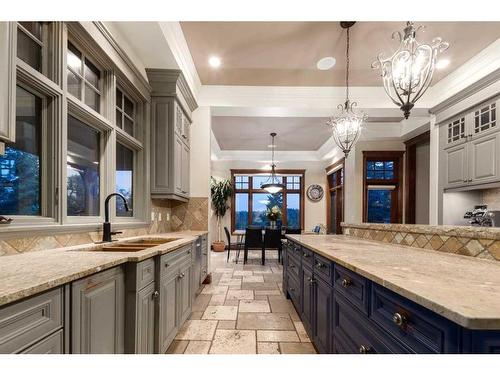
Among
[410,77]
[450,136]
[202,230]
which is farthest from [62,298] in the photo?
[450,136]

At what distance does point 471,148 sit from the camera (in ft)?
12.1

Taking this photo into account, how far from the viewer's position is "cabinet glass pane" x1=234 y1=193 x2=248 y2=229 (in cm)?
901

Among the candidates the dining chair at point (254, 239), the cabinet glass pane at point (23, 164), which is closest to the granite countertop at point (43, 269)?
the cabinet glass pane at point (23, 164)

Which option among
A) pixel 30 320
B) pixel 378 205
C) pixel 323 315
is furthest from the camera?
pixel 378 205

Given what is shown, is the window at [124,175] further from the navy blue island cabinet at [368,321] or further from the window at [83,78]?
the navy blue island cabinet at [368,321]

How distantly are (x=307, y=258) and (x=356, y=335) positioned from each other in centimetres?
113

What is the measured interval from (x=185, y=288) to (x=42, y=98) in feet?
6.52

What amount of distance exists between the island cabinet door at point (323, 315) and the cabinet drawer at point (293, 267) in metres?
0.74

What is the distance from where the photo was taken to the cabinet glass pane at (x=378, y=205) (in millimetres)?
6850

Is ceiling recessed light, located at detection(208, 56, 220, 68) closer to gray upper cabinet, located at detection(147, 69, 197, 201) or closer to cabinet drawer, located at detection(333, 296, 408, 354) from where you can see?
gray upper cabinet, located at detection(147, 69, 197, 201)

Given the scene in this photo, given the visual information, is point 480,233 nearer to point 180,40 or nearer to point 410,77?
point 410,77

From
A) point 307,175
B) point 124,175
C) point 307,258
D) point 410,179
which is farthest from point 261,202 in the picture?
point 307,258

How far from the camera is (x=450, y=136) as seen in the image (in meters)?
4.14

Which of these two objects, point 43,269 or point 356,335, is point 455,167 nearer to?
point 356,335
